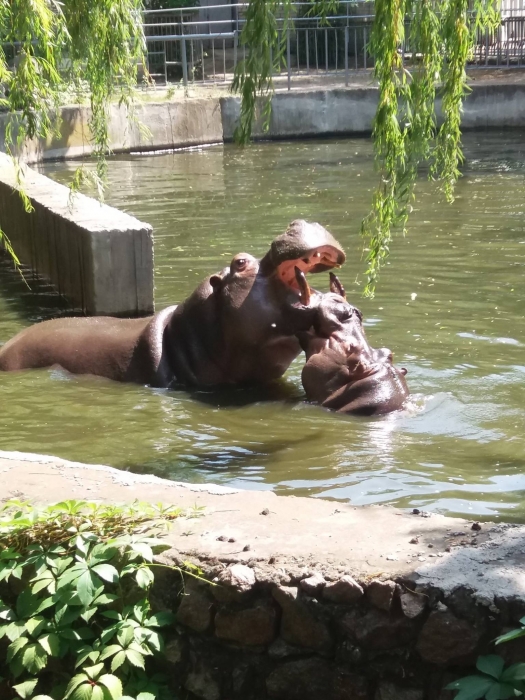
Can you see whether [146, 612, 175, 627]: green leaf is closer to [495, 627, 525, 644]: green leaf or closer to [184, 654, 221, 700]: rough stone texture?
[184, 654, 221, 700]: rough stone texture

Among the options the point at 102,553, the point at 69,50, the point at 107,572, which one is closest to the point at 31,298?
the point at 69,50

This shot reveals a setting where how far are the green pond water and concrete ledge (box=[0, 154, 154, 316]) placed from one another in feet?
1.20

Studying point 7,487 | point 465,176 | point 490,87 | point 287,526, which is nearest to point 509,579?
point 287,526

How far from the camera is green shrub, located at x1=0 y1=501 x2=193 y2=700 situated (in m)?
3.20

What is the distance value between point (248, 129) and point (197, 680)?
2539mm

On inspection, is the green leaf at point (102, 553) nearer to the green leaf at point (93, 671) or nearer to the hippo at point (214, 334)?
the green leaf at point (93, 671)

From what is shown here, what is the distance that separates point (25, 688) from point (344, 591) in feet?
3.41

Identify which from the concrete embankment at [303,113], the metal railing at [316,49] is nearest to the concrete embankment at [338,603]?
the concrete embankment at [303,113]

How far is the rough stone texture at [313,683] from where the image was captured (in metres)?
3.07

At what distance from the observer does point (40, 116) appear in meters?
6.83

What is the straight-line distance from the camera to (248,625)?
3158 millimetres

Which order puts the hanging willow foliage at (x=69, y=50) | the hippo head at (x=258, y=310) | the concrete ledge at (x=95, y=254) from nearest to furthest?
1. the hanging willow foliage at (x=69, y=50)
2. the hippo head at (x=258, y=310)
3. the concrete ledge at (x=95, y=254)

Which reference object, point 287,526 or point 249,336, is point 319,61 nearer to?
point 249,336

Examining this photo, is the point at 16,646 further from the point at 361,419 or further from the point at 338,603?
the point at 361,419
